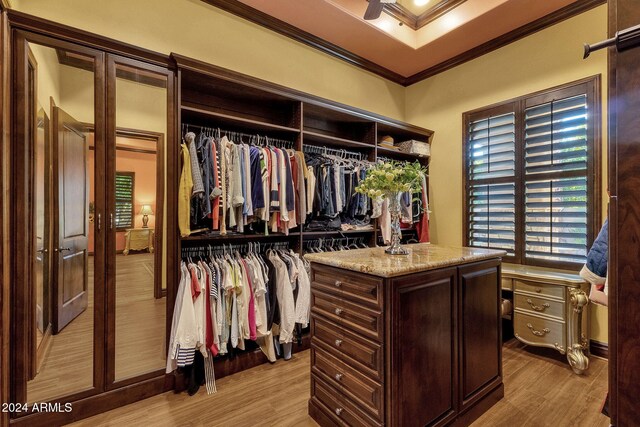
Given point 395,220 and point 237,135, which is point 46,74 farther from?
point 395,220

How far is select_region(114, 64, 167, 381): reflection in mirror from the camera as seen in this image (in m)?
2.05

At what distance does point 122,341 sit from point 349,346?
160cm

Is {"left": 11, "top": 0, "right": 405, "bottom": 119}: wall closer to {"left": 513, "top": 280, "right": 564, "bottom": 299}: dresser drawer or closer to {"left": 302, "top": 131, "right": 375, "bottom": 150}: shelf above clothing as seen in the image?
{"left": 302, "top": 131, "right": 375, "bottom": 150}: shelf above clothing

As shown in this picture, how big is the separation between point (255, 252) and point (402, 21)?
9.95ft

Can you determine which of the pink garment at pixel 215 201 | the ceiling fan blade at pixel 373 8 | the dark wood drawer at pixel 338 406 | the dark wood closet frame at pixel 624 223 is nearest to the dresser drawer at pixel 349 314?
the dark wood drawer at pixel 338 406

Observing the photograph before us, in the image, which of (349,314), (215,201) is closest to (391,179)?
(349,314)

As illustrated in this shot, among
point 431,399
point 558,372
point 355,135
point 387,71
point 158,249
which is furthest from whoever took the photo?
point 387,71

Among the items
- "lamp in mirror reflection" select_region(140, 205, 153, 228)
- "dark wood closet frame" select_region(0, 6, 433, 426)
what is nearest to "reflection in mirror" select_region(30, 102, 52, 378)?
"dark wood closet frame" select_region(0, 6, 433, 426)

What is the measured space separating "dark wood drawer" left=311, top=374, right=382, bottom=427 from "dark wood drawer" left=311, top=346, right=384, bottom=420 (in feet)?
0.12

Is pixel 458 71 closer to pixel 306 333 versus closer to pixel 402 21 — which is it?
pixel 402 21

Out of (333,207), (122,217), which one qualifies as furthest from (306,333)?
(122,217)

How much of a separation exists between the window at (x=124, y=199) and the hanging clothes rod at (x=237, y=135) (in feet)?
2.16

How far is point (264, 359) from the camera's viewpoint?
8.64 ft

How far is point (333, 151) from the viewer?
351cm
